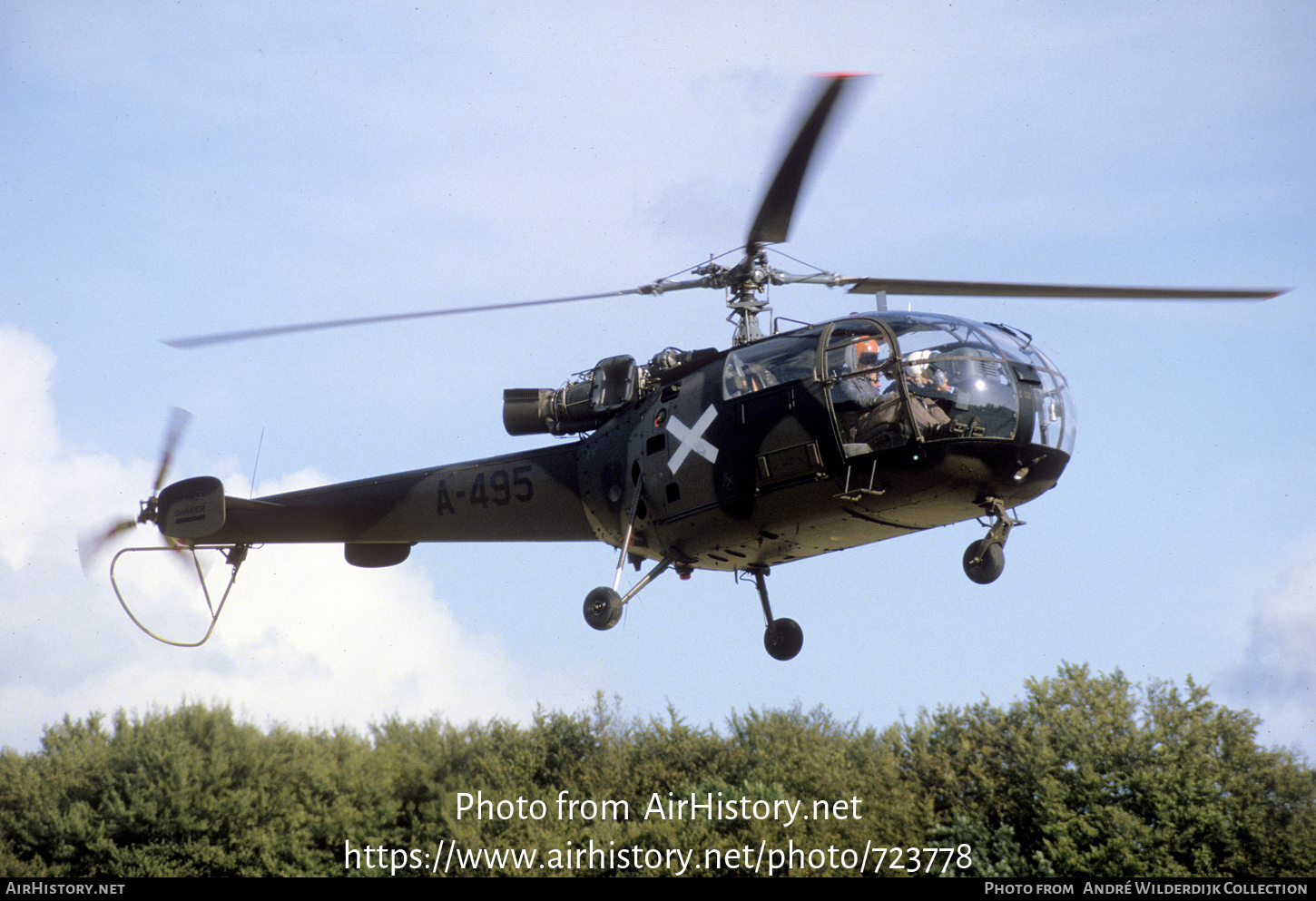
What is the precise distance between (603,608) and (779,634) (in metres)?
2.88

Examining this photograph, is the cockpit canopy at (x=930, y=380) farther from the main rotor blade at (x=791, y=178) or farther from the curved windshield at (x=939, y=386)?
the main rotor blade at (x=791, y=178)

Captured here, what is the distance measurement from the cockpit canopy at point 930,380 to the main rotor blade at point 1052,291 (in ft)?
1.77

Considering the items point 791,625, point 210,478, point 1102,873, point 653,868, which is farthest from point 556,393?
point 1102,873

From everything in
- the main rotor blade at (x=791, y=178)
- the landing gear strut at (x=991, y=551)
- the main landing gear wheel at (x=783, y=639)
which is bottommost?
the main landing gear wheel at (x=783, y=639)

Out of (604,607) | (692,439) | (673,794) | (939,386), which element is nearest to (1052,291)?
(939,386)

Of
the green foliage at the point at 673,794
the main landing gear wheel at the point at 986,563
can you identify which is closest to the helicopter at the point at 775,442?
the main landing gear wheel at the point at 986,563

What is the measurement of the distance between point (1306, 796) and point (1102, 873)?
6.25 m

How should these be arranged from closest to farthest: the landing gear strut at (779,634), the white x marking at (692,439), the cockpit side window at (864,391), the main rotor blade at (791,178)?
the main rotor blade at (791,178) → the cockpit side window at (864,391) → the white x marking at (692,439) → the landing gear strut at (779,634)

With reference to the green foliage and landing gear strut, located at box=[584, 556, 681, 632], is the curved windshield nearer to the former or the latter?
landing gear strut, located at box=[584, 556, 681, 632]

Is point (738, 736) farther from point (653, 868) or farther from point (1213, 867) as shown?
point (1213, 867)

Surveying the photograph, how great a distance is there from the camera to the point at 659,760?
37500 mm

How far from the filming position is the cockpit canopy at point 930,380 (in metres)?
12.3

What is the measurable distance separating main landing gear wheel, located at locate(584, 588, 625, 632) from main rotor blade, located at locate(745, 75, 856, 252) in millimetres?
4240

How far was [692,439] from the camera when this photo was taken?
14102 mm
